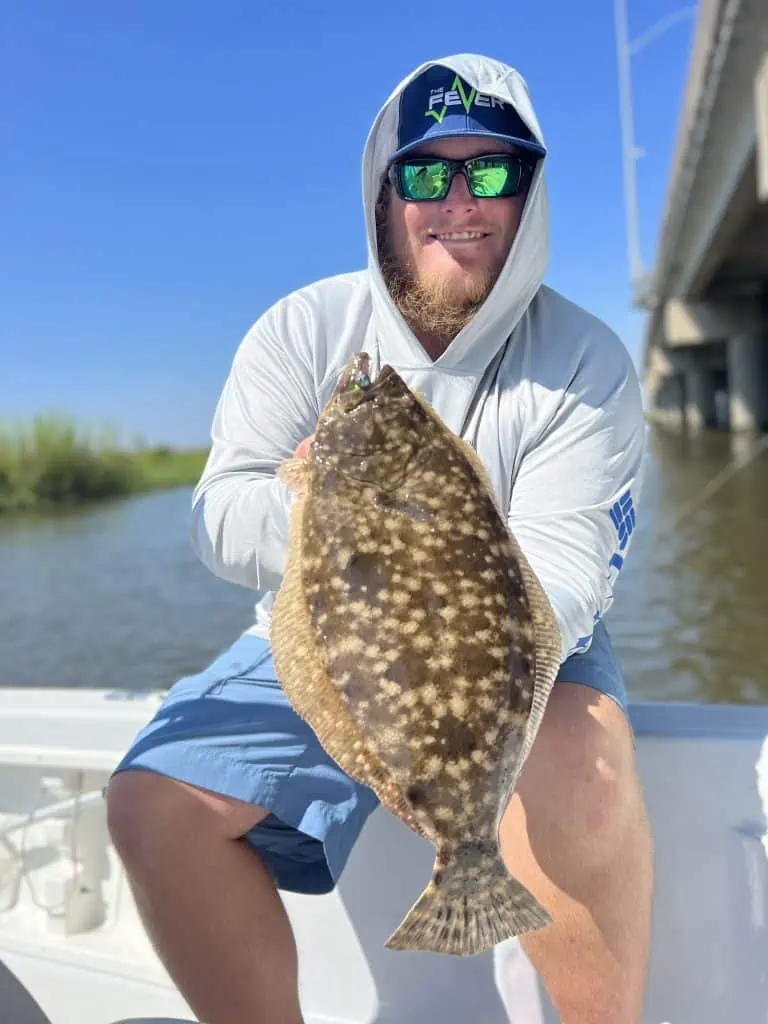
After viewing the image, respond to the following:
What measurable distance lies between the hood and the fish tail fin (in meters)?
1.45

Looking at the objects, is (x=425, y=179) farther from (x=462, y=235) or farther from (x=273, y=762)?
(x=273, y=762)

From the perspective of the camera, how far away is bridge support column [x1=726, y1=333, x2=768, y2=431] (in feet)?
110

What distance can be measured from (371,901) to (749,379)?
1389 inches

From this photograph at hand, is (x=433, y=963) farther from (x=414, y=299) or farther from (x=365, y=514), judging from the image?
(x=414, y=299)

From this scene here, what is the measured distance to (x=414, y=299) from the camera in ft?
8.46

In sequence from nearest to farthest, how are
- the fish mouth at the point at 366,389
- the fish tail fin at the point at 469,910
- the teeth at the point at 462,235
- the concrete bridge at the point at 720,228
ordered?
the fish tail fin at the point at 469,910 → the fish mouth at the point at 366,389 → the teeth at the point at 462,235 → the concrete bridge at the point at 720,228

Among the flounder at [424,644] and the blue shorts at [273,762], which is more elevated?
the flounder at [424,644]

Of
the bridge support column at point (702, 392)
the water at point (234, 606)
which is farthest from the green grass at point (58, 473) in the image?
the bridge support column at point (702, 392)

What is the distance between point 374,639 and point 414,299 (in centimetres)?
133

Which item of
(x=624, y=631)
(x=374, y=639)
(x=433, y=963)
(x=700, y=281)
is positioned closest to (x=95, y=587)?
(x=624, y=631)

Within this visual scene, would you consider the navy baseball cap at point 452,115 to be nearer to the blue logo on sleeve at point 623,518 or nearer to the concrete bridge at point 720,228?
the blue logo on sleeve at point 623,518

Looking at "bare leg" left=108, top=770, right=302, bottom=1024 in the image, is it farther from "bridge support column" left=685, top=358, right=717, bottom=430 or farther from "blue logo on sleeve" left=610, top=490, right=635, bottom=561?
"bridge support column" left=685, top=358, right=717, bottom=430

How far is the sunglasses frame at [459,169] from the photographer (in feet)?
8.15

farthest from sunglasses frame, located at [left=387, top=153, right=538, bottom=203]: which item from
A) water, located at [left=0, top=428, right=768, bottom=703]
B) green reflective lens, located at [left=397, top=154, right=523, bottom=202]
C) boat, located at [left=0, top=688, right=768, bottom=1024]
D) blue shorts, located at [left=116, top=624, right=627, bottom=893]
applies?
water, located at [left=0, top=428, right=768, bottom=703]
